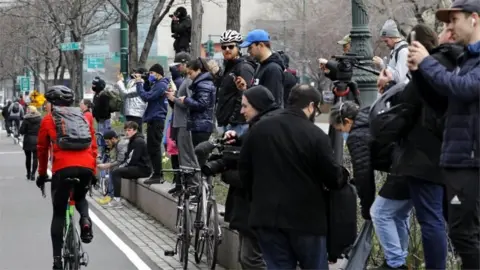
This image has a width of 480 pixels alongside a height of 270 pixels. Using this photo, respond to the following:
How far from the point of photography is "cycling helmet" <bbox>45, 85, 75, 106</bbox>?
979cm

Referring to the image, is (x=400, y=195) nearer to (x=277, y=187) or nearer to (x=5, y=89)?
(x=277, y=187)

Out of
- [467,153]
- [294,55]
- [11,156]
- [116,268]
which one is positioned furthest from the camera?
[294,55]

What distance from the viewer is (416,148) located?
23.4ft

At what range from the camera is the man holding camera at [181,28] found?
63.2ft

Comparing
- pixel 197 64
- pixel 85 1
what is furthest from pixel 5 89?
pixel 197 64

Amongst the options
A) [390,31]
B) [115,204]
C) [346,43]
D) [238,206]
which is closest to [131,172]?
[115,204]

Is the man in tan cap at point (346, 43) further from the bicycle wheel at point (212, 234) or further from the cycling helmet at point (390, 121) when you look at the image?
the cycling helmet at point (390, 121)

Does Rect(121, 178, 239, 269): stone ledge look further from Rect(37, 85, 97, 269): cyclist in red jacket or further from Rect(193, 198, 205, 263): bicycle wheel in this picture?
Rect(37, 85, 97, 269): cyclist in red jacket

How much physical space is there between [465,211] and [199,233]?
17.5 feet

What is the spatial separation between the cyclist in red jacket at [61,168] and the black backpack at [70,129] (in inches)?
1.7

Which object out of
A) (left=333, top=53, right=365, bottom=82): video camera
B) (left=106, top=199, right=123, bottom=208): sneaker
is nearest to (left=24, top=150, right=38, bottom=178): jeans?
(left=106, top=199, right=123, bottom=208): sneaker

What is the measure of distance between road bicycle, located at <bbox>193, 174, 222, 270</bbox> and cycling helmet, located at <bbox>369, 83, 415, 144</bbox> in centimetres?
336

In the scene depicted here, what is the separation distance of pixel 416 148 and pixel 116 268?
503cm

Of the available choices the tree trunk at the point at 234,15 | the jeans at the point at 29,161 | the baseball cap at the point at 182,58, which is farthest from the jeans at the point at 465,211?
the jeans at the point at 29,161
